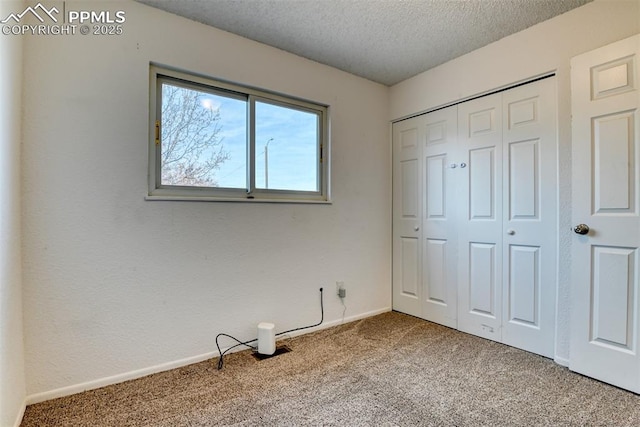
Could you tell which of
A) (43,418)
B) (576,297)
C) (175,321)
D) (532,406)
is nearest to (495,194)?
(576,297)

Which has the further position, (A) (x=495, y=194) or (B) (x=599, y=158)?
(A) (x=495, y=194)

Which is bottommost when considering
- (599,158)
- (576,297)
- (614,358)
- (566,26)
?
(614,358)

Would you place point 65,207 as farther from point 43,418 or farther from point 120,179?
point 43,418

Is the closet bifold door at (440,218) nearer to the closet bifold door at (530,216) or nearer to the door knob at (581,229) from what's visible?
the closet bifold door at (530,216)

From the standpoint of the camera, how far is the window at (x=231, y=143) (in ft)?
7.04

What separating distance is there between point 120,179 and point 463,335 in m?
2.83

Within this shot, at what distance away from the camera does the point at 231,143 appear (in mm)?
2426

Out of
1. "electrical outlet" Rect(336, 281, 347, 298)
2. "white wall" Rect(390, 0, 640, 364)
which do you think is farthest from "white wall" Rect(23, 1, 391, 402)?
"white wall" Rect(390, 0, 640, 364)

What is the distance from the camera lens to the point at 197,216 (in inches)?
86.2

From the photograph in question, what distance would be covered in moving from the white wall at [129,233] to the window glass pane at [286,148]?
0.66 ft

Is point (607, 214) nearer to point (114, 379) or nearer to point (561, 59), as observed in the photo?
point (561, 59)

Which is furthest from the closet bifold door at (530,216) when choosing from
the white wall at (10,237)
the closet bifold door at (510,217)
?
the white wall at (10,237)

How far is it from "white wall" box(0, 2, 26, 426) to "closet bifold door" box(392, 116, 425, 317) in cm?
291

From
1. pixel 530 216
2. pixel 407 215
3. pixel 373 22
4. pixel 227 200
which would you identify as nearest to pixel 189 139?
pixel 227 200
